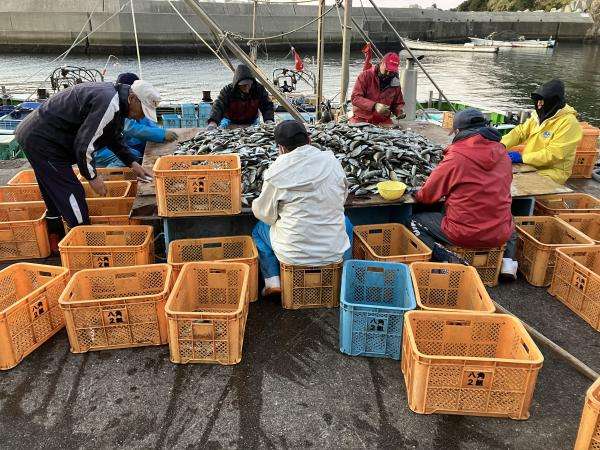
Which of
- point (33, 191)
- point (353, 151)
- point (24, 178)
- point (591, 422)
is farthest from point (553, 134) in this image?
point (24, 178)

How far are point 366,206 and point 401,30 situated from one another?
6193cm

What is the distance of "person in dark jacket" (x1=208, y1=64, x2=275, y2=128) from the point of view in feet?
28.4

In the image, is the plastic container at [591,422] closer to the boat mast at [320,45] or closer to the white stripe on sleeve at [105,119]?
the white stripe on sleeve at [105,119]

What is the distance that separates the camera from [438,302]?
15.1 feet

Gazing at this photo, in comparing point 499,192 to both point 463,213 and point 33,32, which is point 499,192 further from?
point 33,32

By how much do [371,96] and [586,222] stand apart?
4.56 metres

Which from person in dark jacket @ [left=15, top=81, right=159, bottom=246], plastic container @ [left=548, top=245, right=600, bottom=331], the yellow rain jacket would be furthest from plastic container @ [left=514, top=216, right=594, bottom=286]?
person in dark jacket @ [left=15, top=81, right=159, bottom=246]

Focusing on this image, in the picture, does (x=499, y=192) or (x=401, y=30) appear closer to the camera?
(x=499, y=192)

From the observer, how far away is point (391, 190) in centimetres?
Answer: 532

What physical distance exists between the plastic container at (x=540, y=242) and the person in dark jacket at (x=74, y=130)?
438cm

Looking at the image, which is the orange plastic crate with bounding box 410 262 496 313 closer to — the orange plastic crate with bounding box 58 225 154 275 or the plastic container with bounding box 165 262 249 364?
the plastic container with bounding box 165 262 249 364

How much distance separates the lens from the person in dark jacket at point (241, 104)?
28.4 ft

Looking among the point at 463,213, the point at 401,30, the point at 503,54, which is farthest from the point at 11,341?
the point at 401,30

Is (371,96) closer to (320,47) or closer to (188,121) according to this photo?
(320,47)
